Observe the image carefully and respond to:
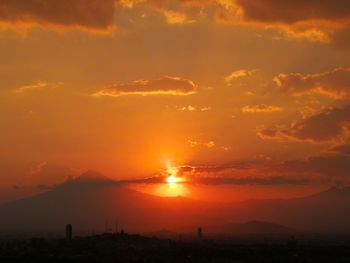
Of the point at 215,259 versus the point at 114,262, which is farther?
the point at 215,259

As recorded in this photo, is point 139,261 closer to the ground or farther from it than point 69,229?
closer to the ground

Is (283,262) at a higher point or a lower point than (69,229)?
lower

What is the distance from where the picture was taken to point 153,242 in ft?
482

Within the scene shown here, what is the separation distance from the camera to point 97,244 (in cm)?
13725

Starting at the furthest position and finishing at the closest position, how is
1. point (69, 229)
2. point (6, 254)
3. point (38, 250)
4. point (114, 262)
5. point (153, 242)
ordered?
point (69, 229)
point (153, 242)
point (38, 250)
point (6, 254)
point (114, 262)

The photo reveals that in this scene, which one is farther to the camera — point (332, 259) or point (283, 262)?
point (332, 259)

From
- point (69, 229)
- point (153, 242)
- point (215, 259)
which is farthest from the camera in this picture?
point (69, 229)

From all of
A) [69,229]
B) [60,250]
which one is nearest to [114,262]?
[60,250]

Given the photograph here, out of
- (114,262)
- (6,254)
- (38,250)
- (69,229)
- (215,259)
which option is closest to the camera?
(114,262)

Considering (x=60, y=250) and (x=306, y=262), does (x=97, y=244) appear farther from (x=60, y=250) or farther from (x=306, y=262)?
(x=306, y=262)

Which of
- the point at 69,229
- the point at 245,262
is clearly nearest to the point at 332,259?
the point at 245,262

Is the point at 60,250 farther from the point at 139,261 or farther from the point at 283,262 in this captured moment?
the point at 283,262

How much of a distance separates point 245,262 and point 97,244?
1786 inches

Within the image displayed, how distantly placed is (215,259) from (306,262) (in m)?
17.8
